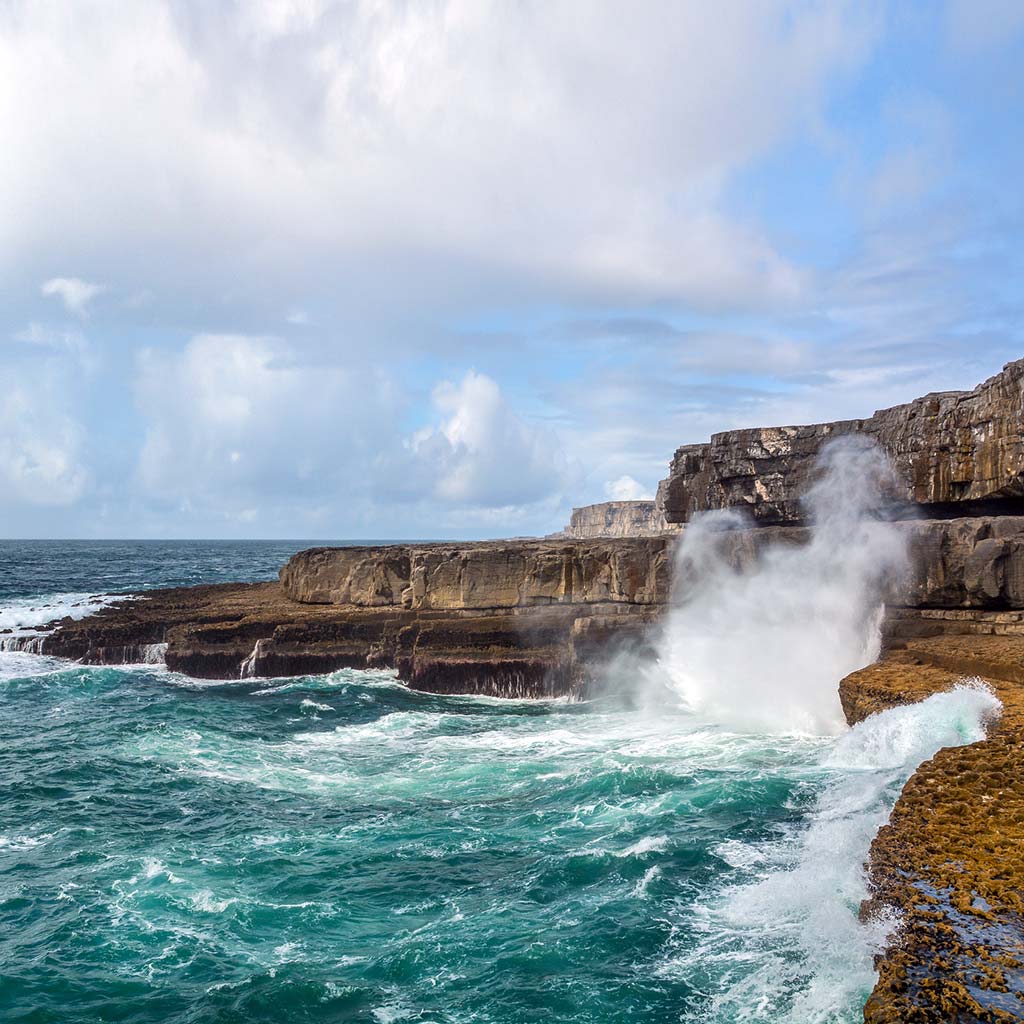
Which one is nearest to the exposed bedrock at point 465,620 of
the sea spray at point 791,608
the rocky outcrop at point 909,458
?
the sea spray at point 791,608

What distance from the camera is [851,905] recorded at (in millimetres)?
13219

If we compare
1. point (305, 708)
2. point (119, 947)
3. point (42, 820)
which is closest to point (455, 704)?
point (305, 708)

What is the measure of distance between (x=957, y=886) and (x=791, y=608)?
2103 cm

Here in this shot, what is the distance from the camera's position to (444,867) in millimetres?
16922

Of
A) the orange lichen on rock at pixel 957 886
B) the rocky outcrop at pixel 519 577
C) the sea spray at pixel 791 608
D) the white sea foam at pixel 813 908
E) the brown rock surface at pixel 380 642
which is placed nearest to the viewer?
the orange lichen on rock at pixel 957 886

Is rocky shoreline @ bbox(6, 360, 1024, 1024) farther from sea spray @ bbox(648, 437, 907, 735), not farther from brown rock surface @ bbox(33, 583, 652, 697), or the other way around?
sea spray @ bbox(648, 437, 907, 735)

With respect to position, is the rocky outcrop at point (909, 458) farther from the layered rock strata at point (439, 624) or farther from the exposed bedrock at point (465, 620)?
the layered rock strata at point (439, 624)

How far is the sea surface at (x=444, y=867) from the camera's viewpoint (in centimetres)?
1238

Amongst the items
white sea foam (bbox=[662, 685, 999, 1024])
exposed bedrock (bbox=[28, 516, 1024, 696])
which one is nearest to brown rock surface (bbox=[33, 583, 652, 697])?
exposed bedrock (bbox=[28, 516, 1024, 696])

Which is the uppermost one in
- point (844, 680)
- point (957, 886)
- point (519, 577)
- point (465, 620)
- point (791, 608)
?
point (519, 577)

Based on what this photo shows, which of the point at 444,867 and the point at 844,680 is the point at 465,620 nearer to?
the point at 844,680

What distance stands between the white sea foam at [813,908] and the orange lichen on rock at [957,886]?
0.75 metres

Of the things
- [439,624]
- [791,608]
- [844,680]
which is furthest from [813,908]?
[439,624]

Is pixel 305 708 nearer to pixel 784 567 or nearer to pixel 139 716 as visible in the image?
pixel 139 716
